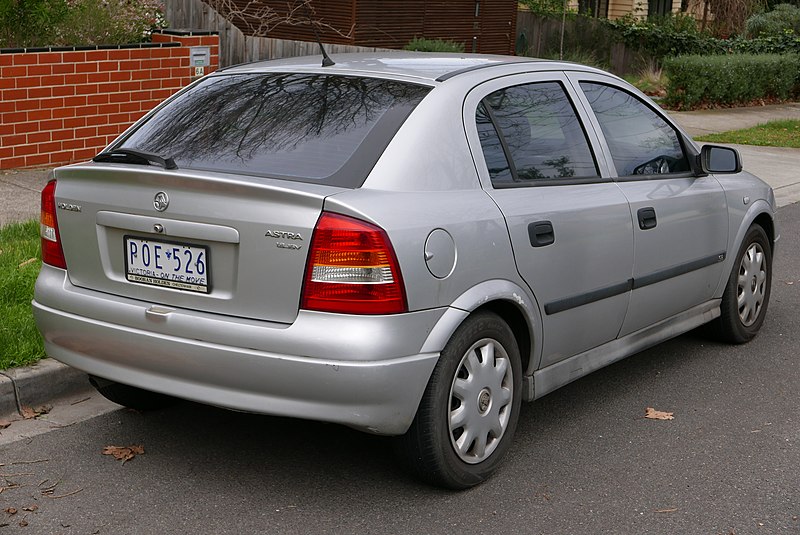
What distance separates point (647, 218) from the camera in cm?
536

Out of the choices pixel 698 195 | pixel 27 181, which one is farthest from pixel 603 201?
pixel 27 181

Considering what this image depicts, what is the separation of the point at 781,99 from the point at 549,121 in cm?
1914

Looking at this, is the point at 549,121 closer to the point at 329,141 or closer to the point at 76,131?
the point at 329,141

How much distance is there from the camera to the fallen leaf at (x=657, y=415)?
5379 millimetres

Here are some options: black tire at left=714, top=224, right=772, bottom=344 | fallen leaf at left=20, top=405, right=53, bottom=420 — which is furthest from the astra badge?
black tire at left=714, top=224, right=772, bottom=344

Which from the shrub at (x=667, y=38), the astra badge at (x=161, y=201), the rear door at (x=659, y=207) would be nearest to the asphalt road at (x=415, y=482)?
the rear door at (x=659, y=207)

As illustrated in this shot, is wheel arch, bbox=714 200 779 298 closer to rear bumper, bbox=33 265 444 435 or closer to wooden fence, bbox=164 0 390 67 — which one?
rear bumper, bbox=33 265 444 435

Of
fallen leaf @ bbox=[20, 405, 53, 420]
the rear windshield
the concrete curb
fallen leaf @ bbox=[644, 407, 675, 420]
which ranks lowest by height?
fallen leaf @ bbox=[20, 405, 53, 420]

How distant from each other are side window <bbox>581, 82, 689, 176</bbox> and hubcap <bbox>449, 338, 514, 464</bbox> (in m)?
1.34

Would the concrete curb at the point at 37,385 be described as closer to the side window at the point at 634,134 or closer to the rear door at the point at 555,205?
the rear door at the point at 555,205

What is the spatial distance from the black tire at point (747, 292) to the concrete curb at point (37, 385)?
3.43m

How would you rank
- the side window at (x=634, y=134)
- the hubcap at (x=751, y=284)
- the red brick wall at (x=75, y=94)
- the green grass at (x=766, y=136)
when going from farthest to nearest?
the green grass at (x=766, y=136)
the red brick wall at (x=75, y=94)
the hubcap at (x=751, y=284)
the side window at (x=634, y=134)

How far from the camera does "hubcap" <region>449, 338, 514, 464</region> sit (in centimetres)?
434

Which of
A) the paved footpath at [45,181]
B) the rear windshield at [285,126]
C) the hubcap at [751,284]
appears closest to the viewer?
the rear windshield at [285,126]
